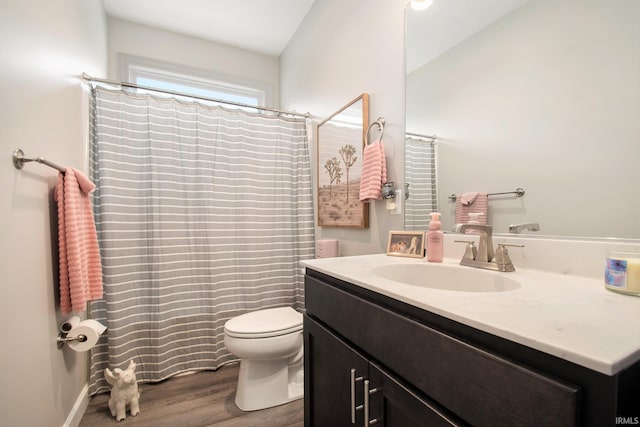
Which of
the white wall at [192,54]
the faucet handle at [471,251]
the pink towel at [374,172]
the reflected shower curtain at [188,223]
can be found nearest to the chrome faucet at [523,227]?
the faucet handle at [471,251]

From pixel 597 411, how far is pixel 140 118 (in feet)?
7.49

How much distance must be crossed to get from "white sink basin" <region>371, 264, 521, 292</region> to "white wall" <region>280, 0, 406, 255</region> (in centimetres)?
35

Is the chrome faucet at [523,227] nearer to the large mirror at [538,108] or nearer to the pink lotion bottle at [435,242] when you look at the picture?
the large mirror at [538,108]

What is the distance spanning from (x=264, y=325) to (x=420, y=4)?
1.74 m

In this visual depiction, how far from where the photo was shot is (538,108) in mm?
876

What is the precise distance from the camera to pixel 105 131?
1707 millimetres

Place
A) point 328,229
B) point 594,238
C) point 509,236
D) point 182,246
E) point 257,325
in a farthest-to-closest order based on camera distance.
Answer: point 328,229
point 182,246
point 257,325
point 509,236
point 594,238

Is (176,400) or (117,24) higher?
(117,24)

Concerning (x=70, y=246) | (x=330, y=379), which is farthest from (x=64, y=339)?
(x=330, y=379)

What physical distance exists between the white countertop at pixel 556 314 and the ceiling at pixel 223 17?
93.1 inches

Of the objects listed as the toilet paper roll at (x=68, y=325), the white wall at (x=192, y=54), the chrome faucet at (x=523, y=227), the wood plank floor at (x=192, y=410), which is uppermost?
the white wall at (x=192, y=54)

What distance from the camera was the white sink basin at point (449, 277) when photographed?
2.74ft

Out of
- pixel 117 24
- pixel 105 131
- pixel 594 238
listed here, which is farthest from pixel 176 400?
pixel 117 24

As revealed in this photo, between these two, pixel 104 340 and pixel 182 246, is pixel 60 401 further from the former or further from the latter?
pixel 182 246
